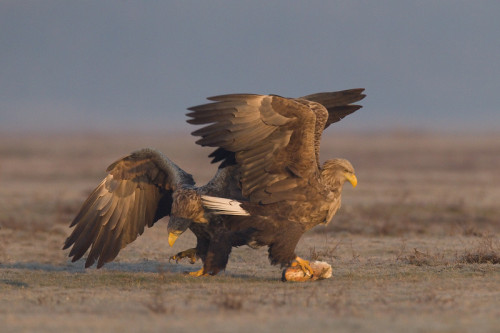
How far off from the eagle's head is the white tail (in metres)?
0.97

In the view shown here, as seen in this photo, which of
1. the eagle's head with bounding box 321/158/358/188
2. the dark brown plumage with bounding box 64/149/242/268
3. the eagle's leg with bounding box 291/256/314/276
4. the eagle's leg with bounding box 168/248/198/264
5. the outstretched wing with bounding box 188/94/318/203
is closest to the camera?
the outstretched wing with bounding box 188/94/318/203

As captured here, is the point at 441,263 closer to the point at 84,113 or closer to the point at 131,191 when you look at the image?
the point at 131,191

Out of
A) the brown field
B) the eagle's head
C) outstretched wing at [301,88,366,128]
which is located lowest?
the brown field

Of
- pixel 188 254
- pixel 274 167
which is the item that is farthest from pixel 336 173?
pixel 188 254

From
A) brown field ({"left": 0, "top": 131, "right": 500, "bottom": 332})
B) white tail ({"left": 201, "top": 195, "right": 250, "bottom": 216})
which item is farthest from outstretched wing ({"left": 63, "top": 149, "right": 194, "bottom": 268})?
white tail ({"left": 201, "top": 195, "right": 250, "bottom": 216})

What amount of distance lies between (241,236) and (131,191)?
1.74 meters

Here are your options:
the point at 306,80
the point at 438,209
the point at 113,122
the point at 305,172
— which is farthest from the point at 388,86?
the point at 305,172

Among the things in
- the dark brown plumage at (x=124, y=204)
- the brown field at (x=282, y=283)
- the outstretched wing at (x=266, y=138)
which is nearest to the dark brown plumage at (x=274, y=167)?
the outstretched wing at (x=266, y=138)

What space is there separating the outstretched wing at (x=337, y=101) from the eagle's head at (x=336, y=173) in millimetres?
1329

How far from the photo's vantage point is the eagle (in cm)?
889

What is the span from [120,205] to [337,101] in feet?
9.72

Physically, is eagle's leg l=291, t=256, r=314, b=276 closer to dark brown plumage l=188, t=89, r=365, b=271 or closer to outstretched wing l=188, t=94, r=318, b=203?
dark brown plumage l=188, t=89, r=365, b=271

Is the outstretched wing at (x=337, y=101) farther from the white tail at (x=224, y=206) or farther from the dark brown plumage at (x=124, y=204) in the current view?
the white tail at (x=224, y=206)

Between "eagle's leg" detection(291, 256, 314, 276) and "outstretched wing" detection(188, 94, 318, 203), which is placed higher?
"outstretched wing" detection(188, 94, 318, 203)
